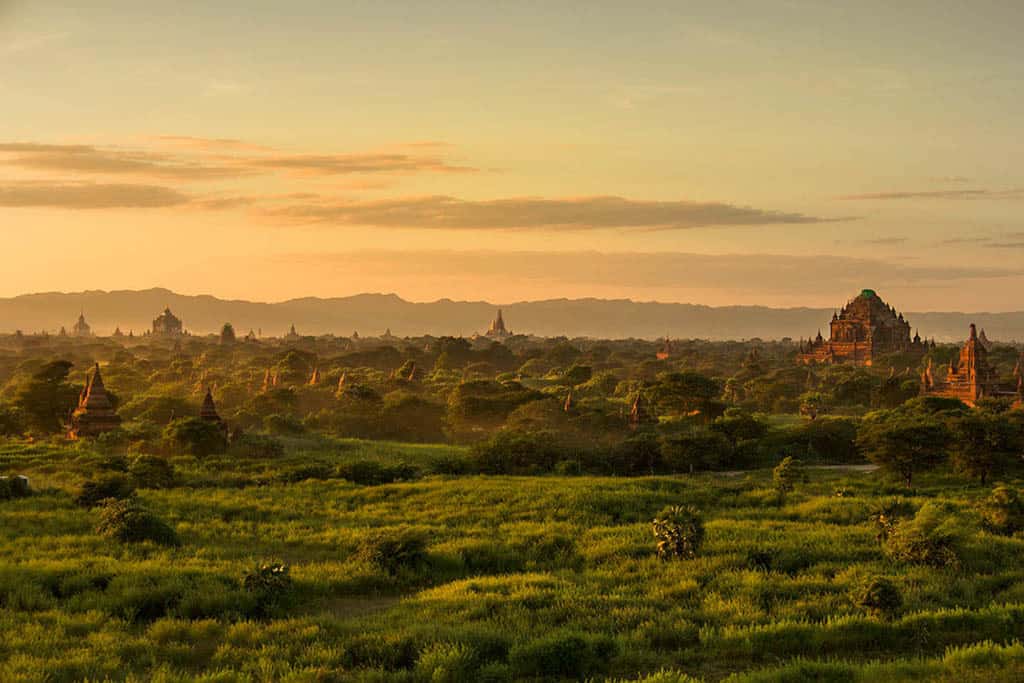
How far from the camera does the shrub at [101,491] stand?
3481cm

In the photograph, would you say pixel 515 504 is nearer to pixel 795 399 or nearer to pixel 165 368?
pixel 795 399

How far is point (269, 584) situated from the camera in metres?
22.5

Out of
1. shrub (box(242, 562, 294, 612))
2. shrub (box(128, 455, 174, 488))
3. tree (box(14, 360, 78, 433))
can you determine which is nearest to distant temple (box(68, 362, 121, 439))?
tree (box(14, 360, 78, 433))

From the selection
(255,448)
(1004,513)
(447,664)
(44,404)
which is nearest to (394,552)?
(447,664)

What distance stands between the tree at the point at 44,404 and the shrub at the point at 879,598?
5743 cm

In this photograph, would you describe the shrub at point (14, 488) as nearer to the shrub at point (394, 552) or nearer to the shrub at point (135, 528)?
the shrub at point (135, 528)

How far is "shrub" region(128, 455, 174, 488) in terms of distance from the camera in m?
40.1

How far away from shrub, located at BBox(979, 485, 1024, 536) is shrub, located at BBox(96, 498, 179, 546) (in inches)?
1045

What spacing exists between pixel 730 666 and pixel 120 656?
39.2ft

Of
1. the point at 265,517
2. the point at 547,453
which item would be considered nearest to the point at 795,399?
the point at 547,453

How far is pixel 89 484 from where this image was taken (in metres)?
35.4

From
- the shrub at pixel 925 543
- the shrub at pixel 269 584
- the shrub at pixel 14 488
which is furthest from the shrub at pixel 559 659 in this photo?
the shrub at pixel 14 488

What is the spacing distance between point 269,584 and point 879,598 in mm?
14256

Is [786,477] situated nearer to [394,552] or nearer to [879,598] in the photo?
[879,598]
